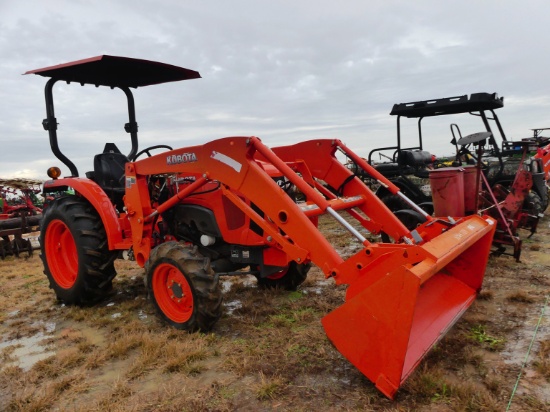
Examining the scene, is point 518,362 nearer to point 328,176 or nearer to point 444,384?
point 444,384

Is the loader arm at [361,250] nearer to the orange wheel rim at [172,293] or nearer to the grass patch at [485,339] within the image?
the grass patch at [485,339]

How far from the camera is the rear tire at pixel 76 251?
4.23 meters

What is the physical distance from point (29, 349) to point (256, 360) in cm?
198

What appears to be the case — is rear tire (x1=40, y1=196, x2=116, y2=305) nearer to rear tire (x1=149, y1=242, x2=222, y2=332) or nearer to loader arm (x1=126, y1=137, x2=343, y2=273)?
loader arm (x1=126, y1=137, x2=343, y2=273)

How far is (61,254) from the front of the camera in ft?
16.0

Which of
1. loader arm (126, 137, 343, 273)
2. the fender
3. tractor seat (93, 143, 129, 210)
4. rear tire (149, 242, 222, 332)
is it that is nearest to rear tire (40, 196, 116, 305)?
the fender

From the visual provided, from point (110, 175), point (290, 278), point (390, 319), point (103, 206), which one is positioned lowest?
point (290, 278)

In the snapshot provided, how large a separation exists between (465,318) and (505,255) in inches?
101

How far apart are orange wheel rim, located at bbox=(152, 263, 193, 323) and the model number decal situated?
98 cm

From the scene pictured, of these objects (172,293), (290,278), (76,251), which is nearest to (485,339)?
(290,278)

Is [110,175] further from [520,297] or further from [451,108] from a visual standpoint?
[451,108]

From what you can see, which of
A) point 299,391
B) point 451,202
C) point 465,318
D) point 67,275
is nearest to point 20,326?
point 67,275

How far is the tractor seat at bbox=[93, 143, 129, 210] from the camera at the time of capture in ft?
15.7

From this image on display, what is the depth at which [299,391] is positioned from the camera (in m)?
2.58
